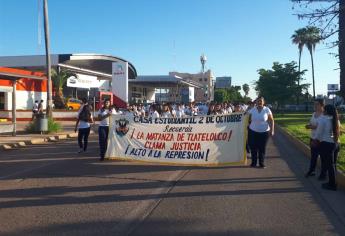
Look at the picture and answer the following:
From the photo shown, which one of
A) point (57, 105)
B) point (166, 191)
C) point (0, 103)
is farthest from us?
point (57, 105)

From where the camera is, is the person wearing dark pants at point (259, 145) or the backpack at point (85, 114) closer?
the person wearing dark pants at point (259, 145)

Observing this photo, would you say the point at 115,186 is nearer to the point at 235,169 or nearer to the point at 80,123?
the point at 235,169

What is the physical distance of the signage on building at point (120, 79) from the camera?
1072 inches

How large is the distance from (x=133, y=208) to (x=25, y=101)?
1316 inches

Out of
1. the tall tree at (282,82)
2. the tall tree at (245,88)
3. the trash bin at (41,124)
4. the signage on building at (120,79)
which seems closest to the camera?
the trash bin at (41,124)

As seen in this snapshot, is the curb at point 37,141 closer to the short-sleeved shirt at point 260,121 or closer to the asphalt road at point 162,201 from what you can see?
the asphalt road at point 162,201

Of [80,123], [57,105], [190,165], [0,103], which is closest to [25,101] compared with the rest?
[0,103]

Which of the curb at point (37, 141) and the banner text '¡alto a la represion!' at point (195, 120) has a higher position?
the banner text '¡alto a la represion!' at point (195, 120)

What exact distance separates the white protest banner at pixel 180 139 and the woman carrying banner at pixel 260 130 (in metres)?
0.24

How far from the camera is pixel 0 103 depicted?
38469 millimetres

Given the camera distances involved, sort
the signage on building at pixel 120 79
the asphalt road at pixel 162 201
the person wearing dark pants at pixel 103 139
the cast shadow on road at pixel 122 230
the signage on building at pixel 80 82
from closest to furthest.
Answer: the cast shadow on road at pixel 122 230 < the asphalt road at pixel 162 201 < the person wearing dark pants at pixel 103 139 < the signage on building at pixel 120 79 < the signage on building at pixel 80 82

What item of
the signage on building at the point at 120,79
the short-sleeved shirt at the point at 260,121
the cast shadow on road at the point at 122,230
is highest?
the signage on building at the point at 120,79

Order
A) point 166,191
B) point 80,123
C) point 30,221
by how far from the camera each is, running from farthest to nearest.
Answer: point 80,123, point 166,191, point 30,221

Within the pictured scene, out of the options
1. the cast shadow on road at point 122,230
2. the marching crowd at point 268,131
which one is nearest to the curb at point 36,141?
the marching crowd at point 268,131
